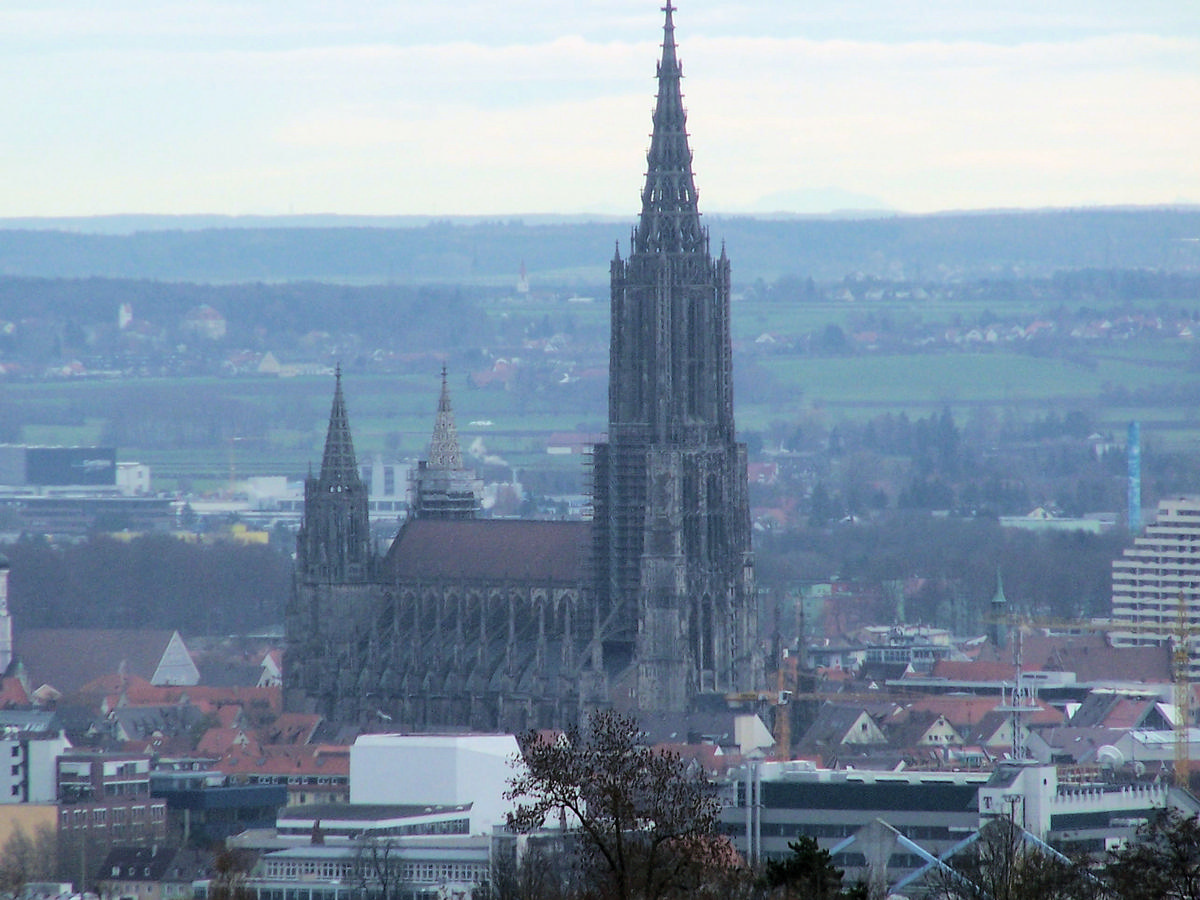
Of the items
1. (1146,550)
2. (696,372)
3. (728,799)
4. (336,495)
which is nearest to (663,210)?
(696,372)

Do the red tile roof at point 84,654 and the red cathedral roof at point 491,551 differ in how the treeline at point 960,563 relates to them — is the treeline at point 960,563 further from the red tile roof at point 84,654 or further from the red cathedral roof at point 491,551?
the red cathedral roof at point 491,551

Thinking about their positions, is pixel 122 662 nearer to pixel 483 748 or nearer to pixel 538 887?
pixel 483 748

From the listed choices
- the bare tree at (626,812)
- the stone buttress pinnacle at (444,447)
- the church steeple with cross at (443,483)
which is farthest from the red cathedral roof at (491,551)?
the bare tree at (626,812)

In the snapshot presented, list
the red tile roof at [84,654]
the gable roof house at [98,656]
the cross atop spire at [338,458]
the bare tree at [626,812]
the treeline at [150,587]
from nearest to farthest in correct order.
Result: the bare tree at [626,812]
the cross atop spire at [338,458]
the red tile roof at [84,654]
the gable roof house at [98,656]
the treeline at [150,587]

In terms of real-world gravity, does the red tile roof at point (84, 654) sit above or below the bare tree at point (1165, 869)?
below

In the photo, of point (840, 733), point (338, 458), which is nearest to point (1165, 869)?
point (840, 733)

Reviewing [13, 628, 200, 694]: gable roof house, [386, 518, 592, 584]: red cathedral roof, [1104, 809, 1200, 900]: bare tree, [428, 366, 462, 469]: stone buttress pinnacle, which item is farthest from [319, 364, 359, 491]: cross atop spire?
[1104, 809, 1200, 900]: bare tree
